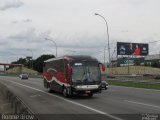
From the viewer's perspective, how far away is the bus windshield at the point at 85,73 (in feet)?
89.8

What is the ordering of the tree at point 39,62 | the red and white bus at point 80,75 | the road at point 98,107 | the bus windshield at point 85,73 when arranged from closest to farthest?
the road at point 98,107
the red and white bus at point 80,75
the bus windshield at point 85,73
the tree at point 39,62

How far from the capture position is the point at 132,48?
118m

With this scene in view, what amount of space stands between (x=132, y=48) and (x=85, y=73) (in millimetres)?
91416

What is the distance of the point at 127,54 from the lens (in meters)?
118

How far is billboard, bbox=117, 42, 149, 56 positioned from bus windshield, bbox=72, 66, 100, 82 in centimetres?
8814

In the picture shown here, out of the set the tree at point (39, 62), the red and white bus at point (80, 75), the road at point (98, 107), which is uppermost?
the tree at point (39, 62)

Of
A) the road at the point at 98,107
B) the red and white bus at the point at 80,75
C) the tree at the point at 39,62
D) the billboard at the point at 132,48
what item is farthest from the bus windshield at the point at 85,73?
the tree at the point at 39,62

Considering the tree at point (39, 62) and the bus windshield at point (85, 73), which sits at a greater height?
the tree at point (39, 62)

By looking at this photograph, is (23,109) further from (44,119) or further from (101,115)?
(101,115)

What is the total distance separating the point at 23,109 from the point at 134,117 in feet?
16.8

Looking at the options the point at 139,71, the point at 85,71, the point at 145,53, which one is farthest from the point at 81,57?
the point at 145,53

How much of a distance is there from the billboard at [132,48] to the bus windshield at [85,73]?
88143 millimetres

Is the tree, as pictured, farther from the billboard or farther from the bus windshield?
the bus windshield

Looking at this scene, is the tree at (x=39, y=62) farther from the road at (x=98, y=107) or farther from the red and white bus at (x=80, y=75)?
the road at (x=98, y=107)
